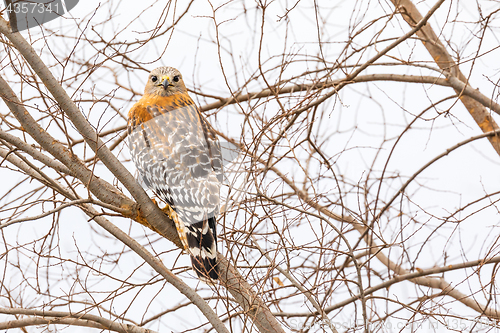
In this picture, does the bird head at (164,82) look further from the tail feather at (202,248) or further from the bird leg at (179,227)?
the tail feather at (202,248)

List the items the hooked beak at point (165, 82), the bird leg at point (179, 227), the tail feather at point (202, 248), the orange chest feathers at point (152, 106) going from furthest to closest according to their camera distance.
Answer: the hooked beak at point (165, 82) → the orange chest feathers at point (152, 106) → the bird leg at point (179, 227) → the tail feather at point (202, 248)

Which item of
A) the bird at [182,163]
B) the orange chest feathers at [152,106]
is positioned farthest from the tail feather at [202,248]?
the orange chest feathers at [152,106]

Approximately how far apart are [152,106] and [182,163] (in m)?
0.75

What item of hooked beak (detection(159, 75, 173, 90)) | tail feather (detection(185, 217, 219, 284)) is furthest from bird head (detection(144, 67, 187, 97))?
tail feather (detection(185, 217, 219, 284))

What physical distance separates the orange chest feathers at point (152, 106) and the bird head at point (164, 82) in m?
0.07

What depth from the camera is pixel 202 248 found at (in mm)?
3443

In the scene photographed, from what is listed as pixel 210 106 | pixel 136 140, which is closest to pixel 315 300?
pixel 136 140

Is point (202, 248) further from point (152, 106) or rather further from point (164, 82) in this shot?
point (164, 82)

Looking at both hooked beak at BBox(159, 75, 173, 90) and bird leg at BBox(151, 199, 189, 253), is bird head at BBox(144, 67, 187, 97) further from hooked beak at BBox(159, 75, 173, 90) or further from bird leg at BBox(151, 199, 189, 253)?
bird leg at BBox(151, 199, 189, 253)

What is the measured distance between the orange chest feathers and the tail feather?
3.76ft

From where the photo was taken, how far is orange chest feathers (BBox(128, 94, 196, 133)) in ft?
13.7

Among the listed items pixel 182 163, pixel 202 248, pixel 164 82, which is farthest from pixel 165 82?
pixel 202 248

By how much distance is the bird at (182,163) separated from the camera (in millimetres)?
3480

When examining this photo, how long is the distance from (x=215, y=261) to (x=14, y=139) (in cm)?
155
